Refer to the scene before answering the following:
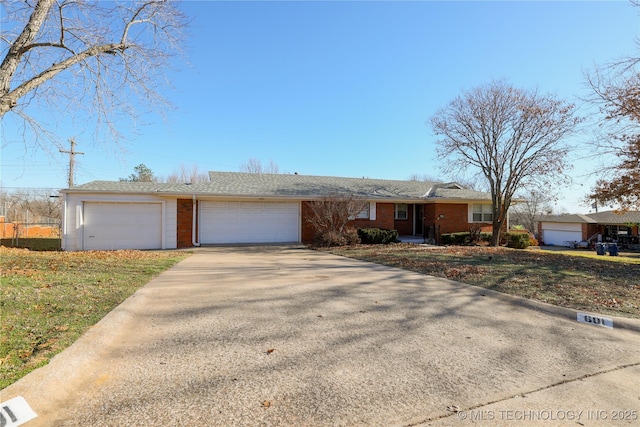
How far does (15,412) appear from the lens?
242 cm

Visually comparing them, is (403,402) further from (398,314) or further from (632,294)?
(632,294)

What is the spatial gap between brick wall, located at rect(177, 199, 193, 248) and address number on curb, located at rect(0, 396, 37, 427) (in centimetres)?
1370

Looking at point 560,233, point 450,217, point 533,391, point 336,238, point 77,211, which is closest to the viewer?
point 533,391

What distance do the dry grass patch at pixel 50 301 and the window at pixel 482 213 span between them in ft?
58.4

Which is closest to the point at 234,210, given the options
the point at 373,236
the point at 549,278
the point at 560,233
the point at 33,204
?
the point at 373,236

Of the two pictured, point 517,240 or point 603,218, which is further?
point 603,218

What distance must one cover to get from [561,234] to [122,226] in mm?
44897

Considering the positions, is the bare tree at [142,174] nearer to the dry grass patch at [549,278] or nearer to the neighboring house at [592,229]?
the dry grass patch at [549,278]

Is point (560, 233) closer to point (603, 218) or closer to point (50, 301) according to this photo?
point (603, 218)

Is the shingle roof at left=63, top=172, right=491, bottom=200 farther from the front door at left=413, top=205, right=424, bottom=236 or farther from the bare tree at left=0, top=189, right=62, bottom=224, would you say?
the bare tree at left=0, top=189, right=62, bottom=224

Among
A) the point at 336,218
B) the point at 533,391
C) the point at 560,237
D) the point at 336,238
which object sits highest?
the point at 336,218

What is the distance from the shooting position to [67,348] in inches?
136

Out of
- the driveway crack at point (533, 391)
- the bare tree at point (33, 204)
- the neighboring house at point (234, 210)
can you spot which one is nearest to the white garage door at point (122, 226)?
the neighboring house at point (234, 210)

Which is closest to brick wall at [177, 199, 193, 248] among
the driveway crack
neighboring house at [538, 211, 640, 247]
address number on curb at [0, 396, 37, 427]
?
address number on curb at [0, 396, 37, 427]
